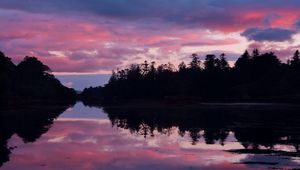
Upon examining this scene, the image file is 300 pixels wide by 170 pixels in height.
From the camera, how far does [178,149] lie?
31.3 meters

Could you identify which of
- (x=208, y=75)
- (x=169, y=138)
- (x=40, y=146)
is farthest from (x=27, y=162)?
(x=208, y=75)

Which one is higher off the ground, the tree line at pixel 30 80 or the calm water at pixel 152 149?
the tree line at pixel 30 80

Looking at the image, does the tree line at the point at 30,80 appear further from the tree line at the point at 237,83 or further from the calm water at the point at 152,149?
the calm water at the point at 152,149

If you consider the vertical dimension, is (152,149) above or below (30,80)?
below

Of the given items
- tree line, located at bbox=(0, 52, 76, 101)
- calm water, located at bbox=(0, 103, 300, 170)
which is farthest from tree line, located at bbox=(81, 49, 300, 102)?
calm water, located at bbox=(0, 103, 300, 170)

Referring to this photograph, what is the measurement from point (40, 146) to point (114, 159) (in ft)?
29.3

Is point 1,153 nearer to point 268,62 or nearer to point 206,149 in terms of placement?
point 206,149

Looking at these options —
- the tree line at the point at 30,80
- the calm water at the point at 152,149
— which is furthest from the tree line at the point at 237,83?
the calm water at the point at 152,149

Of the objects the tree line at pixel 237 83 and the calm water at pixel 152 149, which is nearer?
the calm water at pixel 152 149

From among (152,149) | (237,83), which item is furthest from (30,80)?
(152,149)

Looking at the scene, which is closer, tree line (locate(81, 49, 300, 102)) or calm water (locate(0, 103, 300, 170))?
calm water (locate(0, 103, 300, 170))

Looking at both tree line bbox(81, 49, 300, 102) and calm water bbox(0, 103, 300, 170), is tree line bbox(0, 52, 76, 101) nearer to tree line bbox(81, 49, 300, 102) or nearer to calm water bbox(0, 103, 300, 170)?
tree line bbox(81, 49, 300, 102)

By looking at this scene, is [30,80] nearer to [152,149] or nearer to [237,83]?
[237,83]

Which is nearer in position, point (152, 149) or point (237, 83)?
point (152, 149)
